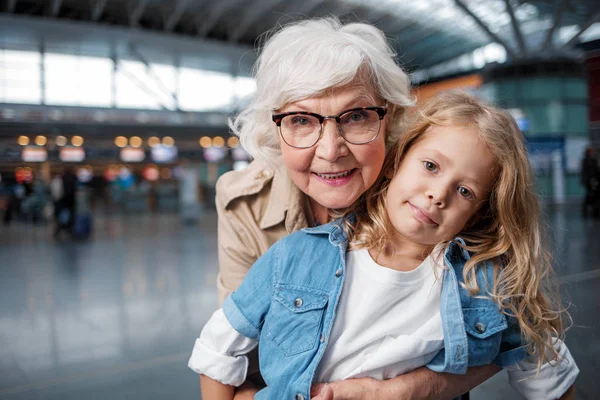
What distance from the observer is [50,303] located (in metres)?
4.66

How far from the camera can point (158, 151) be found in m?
24.3

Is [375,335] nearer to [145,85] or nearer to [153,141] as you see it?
[153,141]

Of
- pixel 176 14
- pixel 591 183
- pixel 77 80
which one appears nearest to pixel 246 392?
pixel 591 183

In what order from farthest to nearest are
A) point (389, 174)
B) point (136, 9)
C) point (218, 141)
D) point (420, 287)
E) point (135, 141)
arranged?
point (136, 9), point (218, 141), point (135, 141), point (389, 174), point (420, 287)

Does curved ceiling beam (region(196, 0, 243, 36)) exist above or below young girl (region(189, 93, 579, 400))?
above

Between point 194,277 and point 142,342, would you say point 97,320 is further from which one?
point 194,277

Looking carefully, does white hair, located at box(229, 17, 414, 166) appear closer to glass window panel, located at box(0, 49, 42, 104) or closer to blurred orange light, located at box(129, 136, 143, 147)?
blurred orange light, located at box(129, 136, 143, 147)

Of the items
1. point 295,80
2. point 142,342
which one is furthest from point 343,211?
point 142,342

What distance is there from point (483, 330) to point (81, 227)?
11507 mm

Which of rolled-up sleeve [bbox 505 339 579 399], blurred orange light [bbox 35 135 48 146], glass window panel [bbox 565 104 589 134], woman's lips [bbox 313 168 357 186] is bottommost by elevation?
rolled-up sleeve [bbox 505 339 579 399]

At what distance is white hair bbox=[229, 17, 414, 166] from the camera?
1.17 metres

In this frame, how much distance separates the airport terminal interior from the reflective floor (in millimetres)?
16

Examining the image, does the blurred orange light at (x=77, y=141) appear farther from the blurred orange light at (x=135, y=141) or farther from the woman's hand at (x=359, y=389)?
the woman's hand at (x=359, y=389)

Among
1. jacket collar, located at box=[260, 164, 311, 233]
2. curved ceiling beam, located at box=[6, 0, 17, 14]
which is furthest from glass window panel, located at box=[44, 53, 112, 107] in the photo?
jacket collar, located at box=[260, 164, 311, 233]
